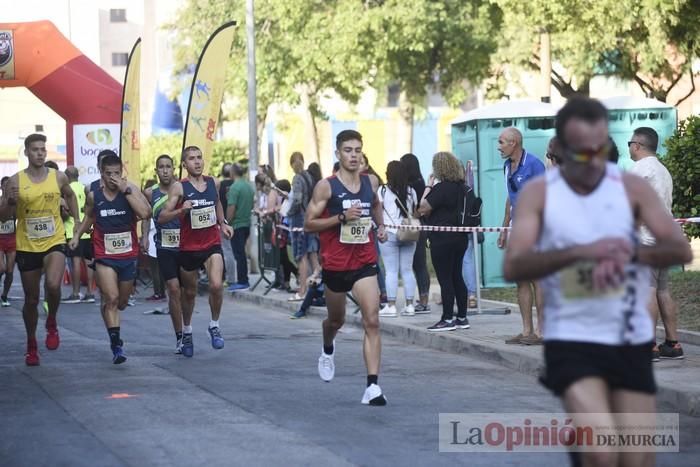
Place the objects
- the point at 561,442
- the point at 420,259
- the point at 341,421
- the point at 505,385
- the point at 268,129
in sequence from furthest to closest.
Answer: the point at 268,129, the point at 420,259, the point at 505,385, the point at 341,421, the point at 561,442

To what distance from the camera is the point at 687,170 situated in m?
14.5

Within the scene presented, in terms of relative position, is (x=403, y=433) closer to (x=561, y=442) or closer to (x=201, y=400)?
(x=561, y=442)

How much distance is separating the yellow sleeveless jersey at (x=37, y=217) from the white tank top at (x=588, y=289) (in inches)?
315

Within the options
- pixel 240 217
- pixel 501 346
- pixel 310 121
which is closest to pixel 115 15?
pixel 310 121

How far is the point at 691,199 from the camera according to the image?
14.6 m

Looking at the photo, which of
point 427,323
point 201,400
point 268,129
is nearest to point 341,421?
point 201,400

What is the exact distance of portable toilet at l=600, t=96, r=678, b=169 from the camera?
20.0 metres

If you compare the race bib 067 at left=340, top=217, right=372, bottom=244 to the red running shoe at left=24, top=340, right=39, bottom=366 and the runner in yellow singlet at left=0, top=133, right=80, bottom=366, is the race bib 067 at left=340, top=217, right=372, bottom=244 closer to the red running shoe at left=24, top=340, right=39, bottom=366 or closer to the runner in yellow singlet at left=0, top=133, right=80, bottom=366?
the runner in yellow singlet at left=0, top=133, right=80, bottom=366

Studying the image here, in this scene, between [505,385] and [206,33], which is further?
[206,33]

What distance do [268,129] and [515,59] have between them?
25.4m

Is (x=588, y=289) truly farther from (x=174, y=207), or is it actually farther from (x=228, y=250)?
(x=228, y=250)

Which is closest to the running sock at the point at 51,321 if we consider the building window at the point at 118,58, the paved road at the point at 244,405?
the paved road at the point at 244,405

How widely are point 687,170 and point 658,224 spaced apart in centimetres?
951

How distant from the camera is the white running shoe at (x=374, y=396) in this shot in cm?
973
